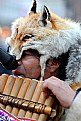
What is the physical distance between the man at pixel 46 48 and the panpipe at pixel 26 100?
0.49 ft

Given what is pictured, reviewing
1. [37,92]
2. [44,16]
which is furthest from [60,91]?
[44,16]

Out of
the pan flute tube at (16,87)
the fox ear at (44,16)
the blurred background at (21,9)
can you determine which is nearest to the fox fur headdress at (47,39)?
the fox ear at (44,16)

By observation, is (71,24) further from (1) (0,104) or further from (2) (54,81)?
(1) (0,104)

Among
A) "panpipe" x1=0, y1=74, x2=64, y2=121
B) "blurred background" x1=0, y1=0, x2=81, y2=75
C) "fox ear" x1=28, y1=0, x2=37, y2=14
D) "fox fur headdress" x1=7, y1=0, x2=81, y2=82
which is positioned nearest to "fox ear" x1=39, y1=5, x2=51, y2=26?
"fox fur headdress" x1=7, y1=0, x2=81, y2=82

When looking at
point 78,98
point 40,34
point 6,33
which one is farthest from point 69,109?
point 6,33

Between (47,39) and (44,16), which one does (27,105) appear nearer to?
(47,39)

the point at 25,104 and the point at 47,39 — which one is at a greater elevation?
the point at 47,39

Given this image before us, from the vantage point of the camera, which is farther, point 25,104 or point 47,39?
point 47,39

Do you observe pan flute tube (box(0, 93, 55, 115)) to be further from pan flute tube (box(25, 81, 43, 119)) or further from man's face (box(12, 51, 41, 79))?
man's face (box(12, 51, 41, 79))

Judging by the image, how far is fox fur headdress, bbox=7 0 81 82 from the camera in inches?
115

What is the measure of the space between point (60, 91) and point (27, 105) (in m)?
0.19

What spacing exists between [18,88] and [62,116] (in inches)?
11.8

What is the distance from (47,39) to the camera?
2.93 meters

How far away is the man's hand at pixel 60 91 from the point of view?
8.77 ft
